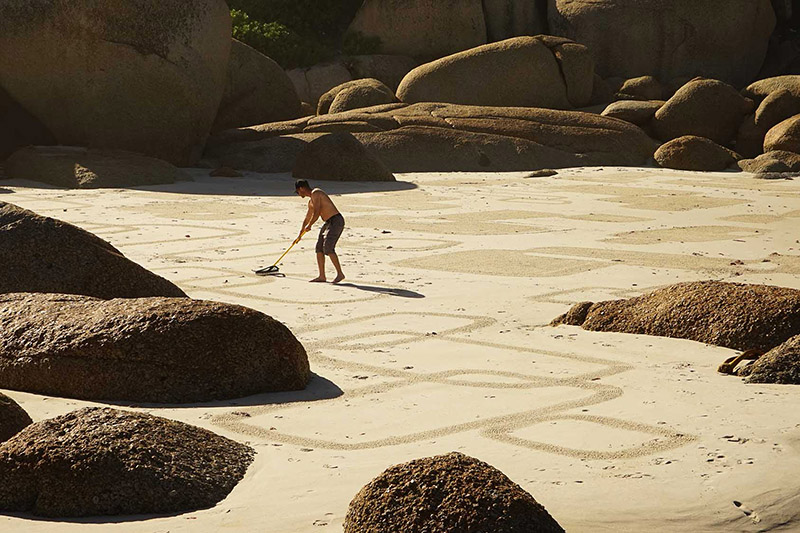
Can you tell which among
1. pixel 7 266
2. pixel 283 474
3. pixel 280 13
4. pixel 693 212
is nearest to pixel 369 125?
pixel 693 212

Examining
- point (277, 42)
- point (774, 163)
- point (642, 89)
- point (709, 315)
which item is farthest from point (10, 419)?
point (277, 42)

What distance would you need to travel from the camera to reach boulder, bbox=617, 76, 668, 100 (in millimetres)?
26656

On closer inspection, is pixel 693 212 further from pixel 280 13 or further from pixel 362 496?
pixel 280 13

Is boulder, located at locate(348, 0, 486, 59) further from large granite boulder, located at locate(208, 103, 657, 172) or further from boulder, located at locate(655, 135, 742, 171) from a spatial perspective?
boulder, located at locate(655, 135, 742, 171)

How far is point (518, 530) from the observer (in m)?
3.65

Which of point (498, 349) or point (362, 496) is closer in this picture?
point (362, 496)

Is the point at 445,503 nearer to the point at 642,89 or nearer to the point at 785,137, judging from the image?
the point at 785,137

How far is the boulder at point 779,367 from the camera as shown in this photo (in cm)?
616

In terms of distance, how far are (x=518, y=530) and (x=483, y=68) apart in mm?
22163

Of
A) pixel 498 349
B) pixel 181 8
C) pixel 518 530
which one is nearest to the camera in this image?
pixel 518 530

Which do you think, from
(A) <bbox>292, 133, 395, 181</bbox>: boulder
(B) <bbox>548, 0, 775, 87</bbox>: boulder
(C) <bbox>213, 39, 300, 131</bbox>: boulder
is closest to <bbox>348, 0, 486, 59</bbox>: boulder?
(B) <bbox>548, 0, 775, 87</bbox>: boulder

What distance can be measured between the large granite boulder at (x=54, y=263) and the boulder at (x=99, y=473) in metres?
2.96

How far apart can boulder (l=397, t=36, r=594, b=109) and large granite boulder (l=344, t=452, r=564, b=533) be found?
71.6 ft

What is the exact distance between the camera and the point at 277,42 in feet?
102
